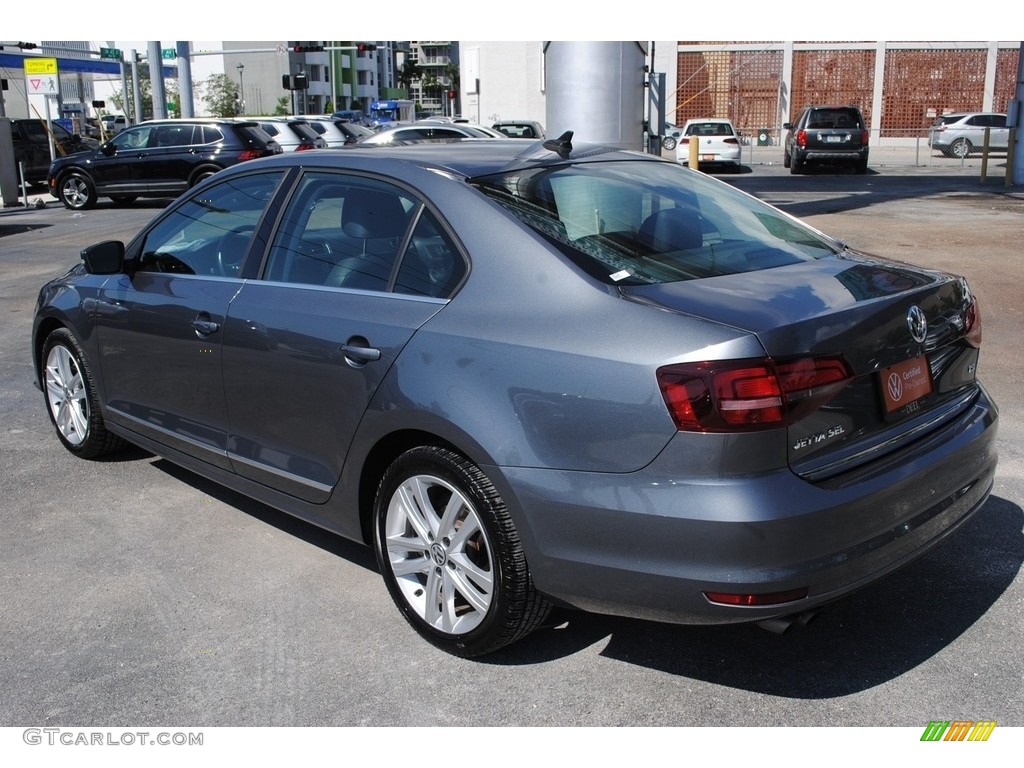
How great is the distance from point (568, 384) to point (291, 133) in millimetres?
20750

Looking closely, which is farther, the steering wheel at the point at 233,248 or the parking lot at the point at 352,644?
the steering wheel at the point at 233,248

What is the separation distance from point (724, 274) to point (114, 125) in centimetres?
6048

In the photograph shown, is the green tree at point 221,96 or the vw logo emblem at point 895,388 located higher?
the green tree at point 221,96

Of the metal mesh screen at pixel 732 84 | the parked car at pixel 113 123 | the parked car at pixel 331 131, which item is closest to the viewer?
the parked car at pixel 331 131

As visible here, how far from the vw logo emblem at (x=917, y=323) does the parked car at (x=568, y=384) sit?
0.01 meters

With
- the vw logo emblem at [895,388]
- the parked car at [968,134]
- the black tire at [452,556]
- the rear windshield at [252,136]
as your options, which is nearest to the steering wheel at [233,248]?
the black tire at [452,556]

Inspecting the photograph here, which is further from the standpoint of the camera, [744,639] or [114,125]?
[114,125]

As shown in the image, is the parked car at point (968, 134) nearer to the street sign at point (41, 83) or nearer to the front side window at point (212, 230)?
the street sign at point (41, 83)

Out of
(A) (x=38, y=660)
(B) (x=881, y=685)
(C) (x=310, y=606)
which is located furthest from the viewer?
(C) (x=310, y=606)

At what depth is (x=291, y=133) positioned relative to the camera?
73.6 ft

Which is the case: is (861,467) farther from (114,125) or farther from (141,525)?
(114,125)

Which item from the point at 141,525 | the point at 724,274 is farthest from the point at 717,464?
the point at 141,525

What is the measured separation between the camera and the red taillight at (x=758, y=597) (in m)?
2.85

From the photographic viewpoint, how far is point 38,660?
3514 millimetres
